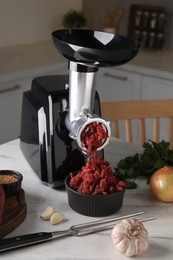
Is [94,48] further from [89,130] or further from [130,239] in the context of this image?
[130,239]

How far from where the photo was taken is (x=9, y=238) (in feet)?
2.93

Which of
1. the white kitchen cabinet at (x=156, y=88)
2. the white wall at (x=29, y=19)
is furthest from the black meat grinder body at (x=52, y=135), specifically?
the white wall at (x=29, y=19)

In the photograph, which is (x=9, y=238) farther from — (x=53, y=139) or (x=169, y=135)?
(x=169, y=135)

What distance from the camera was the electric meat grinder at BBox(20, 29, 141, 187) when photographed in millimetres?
983

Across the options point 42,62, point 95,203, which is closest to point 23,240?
point 95,203

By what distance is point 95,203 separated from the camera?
986mm

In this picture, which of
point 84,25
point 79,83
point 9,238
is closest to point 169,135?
point 79,83

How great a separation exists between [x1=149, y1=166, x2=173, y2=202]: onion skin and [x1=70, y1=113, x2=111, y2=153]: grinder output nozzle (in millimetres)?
155

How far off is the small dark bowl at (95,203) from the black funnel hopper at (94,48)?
287 millimetres

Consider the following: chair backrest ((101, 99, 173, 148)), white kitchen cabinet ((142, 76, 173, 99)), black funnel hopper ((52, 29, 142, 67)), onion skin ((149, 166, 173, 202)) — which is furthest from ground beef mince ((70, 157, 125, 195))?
white kitchen cabinet ((142, 76, 173, 99))

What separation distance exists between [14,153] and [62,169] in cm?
25

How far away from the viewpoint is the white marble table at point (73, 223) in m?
0.87

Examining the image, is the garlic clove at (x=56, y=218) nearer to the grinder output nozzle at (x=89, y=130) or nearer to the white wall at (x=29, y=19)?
the grinder output nozzle at (x=89, y=130)

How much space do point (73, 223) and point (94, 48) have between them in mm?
393
